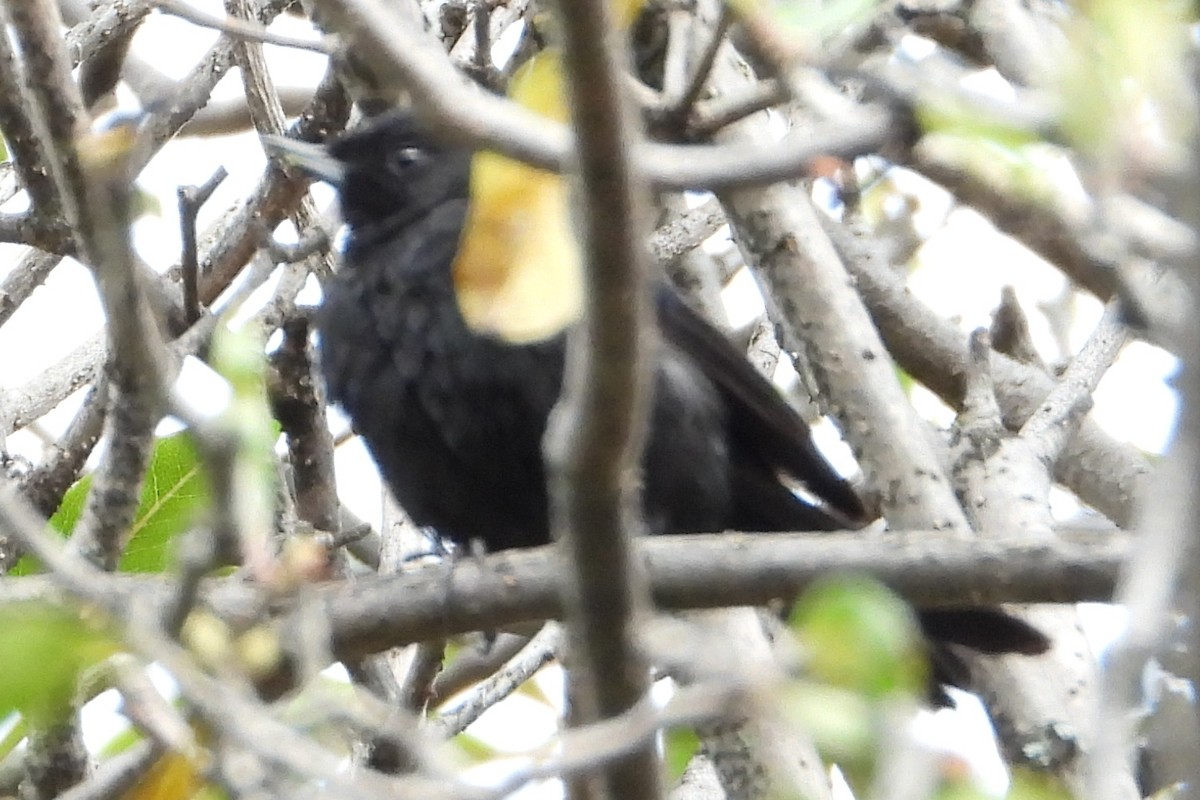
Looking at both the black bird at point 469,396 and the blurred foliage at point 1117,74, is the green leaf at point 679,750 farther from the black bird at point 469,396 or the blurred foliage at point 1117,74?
the blurred foliage at point 1117,74

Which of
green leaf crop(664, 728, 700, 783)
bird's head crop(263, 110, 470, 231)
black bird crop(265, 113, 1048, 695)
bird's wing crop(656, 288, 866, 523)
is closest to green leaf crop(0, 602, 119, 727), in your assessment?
black bird crop(265, 113, 1048, 695)

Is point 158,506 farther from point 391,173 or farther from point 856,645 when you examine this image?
point 856,645

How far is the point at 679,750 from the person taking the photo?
365cm

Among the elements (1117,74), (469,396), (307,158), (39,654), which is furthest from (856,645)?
(307,158)

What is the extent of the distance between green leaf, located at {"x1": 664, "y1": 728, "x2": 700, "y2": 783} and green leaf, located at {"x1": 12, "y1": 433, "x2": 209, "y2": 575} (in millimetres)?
1051

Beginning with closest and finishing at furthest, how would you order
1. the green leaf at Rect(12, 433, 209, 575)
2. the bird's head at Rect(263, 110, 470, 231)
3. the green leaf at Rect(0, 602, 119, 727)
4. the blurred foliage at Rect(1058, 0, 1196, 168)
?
the blurred foliage at Rect(1058, 0, 1196, 168), the green leaf at Rect(0, 602, 119, 727), the green leaf at Rect(12, 433, 209, 575), the bird's head at Rect(263, 110, 470, 231)

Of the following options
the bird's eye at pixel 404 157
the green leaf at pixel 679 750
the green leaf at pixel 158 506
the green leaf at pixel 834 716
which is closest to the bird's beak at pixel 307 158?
the bird's eye at pixel 404 157

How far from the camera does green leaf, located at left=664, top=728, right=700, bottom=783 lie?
351 cm

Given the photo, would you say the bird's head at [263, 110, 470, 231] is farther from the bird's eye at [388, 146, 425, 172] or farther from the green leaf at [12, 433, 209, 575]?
the green leaf at [12, 433, 209, 575]

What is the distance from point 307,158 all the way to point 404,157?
0.85 ft

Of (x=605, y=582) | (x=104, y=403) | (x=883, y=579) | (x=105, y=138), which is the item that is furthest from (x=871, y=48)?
(x=104, y=403)

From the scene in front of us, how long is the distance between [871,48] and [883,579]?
74cm

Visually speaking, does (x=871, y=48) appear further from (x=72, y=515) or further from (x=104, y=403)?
(x=72, y=515)

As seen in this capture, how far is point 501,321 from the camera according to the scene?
1.55 metres
